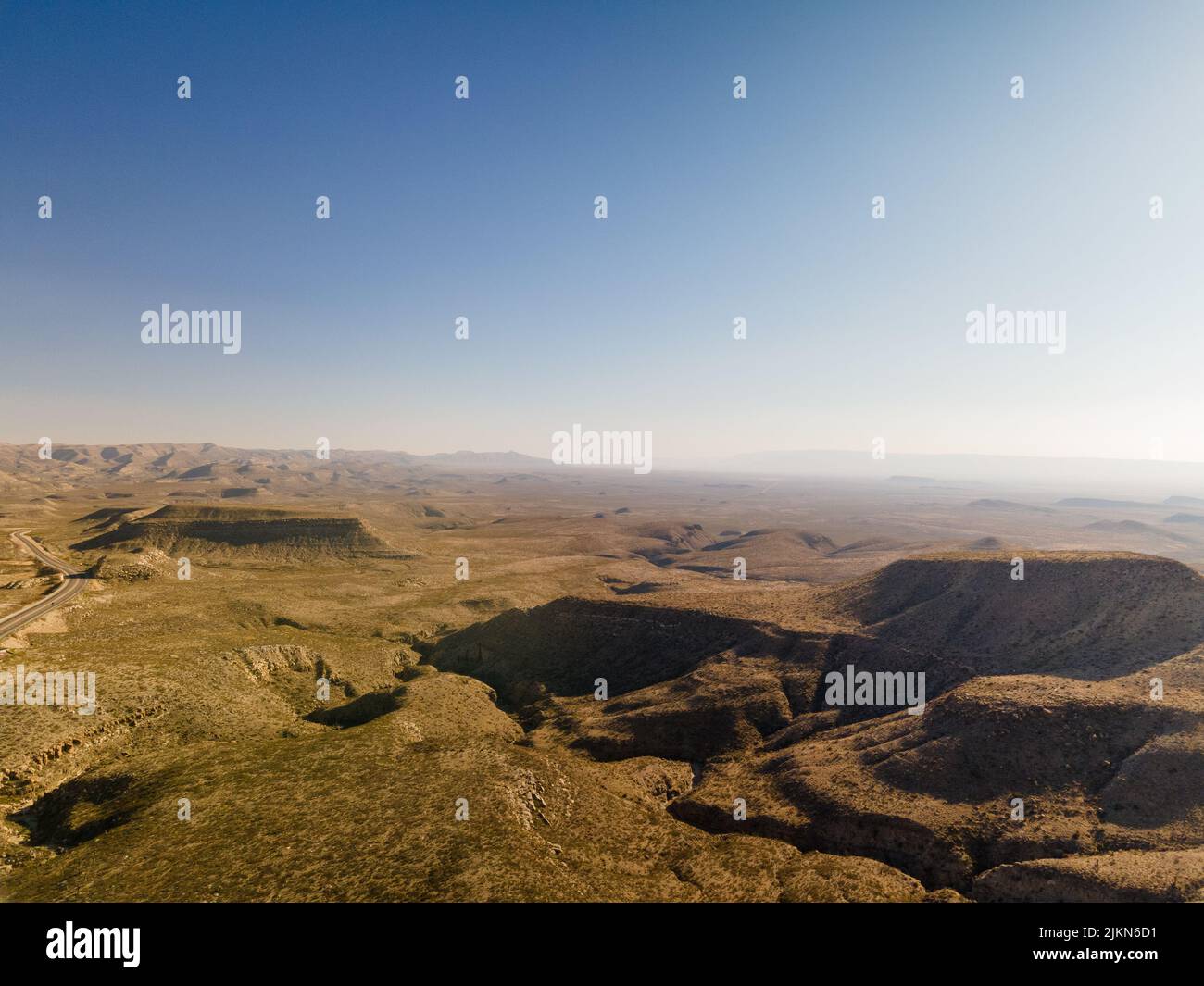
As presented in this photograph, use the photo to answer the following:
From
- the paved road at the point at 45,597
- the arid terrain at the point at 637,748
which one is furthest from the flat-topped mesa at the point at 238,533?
the arid terrain at the point at 637,748

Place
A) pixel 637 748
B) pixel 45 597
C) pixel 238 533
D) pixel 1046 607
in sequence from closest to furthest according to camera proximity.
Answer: pixel 637 748
pixel 1046 607
pixel 45 597
pixel 238 533

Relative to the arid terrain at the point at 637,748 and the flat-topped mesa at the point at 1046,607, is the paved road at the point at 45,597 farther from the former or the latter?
the flat-topped mesa at the point at 1046,607

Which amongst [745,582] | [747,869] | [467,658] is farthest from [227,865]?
[745,582]

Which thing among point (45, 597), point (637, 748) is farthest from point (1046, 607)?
point (45, 597)

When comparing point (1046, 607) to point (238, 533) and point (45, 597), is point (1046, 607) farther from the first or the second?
point (238, 533)

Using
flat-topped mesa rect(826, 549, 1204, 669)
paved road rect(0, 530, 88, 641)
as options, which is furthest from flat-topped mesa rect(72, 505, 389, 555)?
flat-topped mesa rect(826, 549, 1204, 669)
